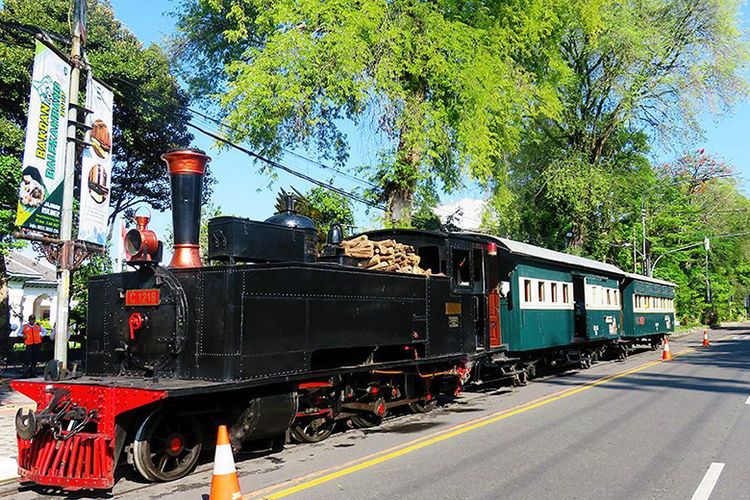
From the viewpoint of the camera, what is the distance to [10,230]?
545 inches

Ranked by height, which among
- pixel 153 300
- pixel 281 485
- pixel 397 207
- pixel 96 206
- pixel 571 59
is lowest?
pixel 281 485

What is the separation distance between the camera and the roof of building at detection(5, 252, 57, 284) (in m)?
34.5

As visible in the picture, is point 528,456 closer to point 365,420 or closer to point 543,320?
point 365,420

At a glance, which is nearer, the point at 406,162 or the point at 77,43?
the point at 77,43

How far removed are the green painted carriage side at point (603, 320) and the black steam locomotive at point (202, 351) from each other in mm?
11569

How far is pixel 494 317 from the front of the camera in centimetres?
1312

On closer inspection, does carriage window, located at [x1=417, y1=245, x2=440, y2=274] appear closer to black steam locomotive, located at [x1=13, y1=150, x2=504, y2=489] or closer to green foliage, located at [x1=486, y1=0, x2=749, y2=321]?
black steam locomotive, located at [x1=13, y1=150, x2=504, y2=489]

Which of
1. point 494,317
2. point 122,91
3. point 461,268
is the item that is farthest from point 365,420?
point 122,91

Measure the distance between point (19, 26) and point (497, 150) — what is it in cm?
1186

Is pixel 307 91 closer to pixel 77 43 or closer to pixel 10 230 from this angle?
pixel 77 43

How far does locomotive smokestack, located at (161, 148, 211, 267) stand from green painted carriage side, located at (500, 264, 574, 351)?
8196mm

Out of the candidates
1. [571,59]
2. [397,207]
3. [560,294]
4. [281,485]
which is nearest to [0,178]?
[397,207]

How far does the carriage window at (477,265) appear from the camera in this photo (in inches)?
466

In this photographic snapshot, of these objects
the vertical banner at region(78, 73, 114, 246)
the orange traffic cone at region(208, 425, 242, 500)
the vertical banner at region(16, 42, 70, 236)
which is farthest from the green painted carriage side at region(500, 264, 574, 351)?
the orange traffic cone at region(208, 425, 242, 500)
